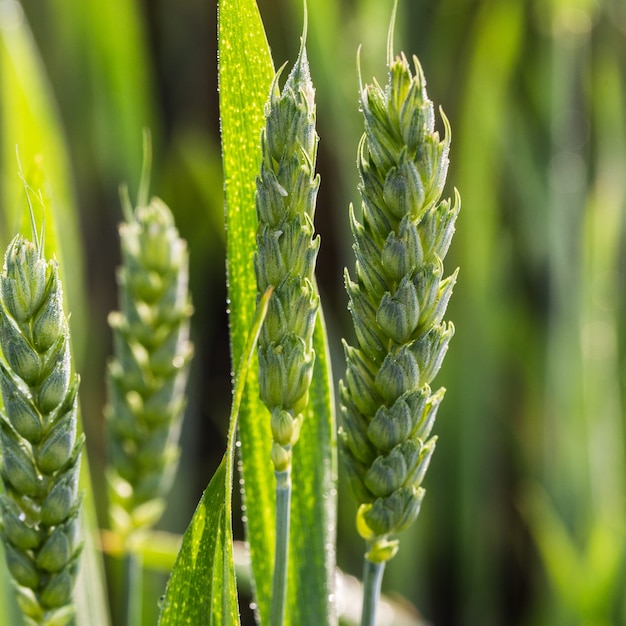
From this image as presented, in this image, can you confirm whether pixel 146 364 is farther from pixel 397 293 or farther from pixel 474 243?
pixel 474 243

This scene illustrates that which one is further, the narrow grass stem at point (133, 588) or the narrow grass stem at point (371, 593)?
the narrow grass stem at point (133, 588)

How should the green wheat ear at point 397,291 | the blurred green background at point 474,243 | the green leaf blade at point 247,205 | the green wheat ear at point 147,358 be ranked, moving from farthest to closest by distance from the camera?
the blurred green background at point 474,243
the green wheat ear at point 147,358
the green leaf blade at point 247,205
the green wheat ear at point 397,291

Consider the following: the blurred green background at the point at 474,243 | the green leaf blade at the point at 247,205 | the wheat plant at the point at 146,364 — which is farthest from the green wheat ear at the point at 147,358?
the blurred green background at the point at 474,243

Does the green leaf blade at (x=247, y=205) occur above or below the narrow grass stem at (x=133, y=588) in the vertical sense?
above

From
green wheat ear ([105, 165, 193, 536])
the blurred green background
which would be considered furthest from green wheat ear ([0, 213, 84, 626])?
the blurred green background

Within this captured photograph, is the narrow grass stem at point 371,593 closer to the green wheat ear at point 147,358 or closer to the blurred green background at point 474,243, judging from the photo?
the green wheat ear at point 147,358

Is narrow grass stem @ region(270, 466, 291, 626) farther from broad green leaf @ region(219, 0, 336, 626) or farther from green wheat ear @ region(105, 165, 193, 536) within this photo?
green wheat ear @ region(105, 165, 193, 536)
